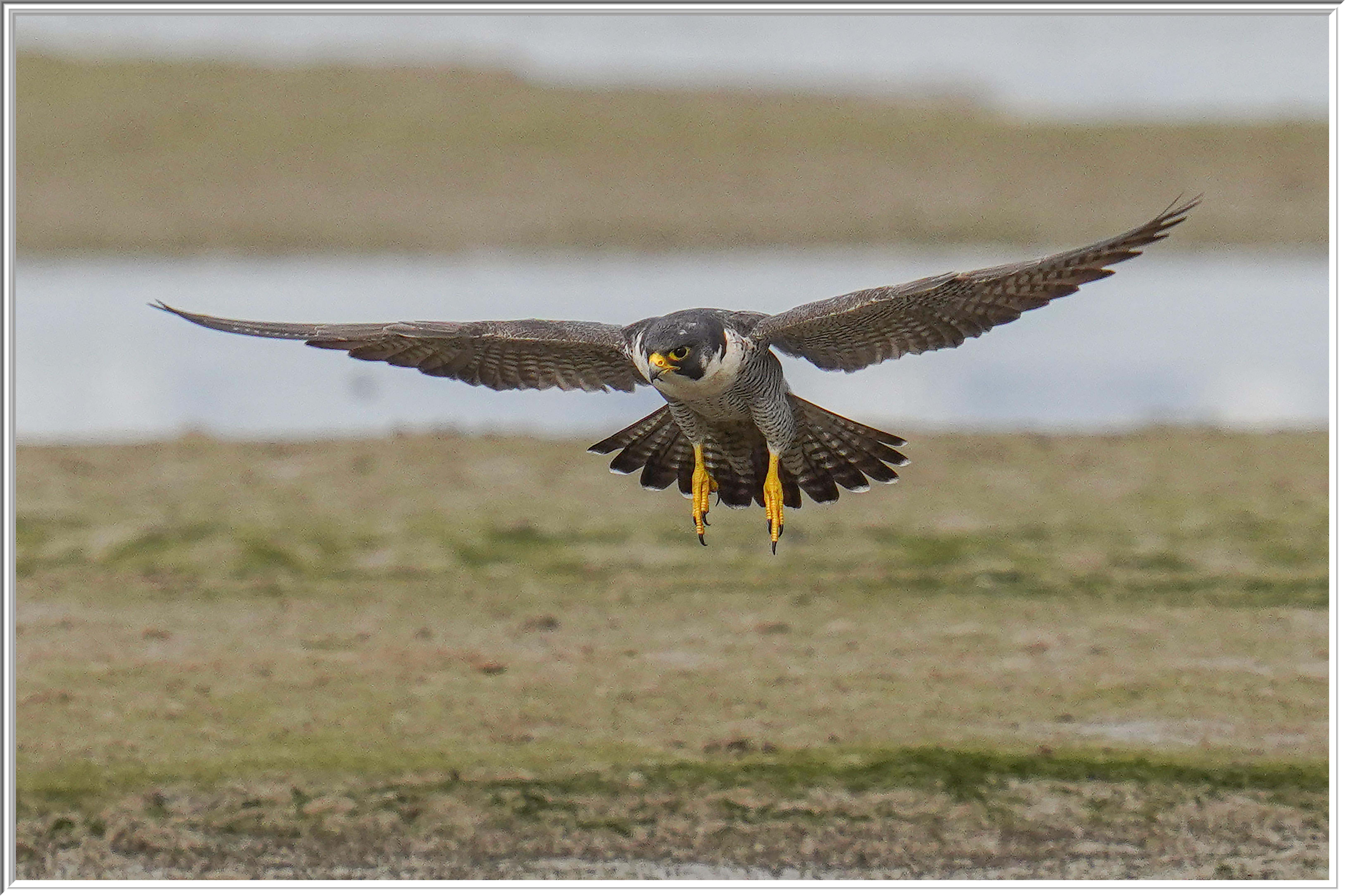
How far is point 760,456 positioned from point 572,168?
54.9 feet

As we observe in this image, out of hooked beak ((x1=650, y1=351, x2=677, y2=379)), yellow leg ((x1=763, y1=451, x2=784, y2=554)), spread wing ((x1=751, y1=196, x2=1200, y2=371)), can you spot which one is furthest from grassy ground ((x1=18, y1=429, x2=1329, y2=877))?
hooked beak ((x1=650, y1=351, x2=677, y2=379))

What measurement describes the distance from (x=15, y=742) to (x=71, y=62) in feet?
72.4

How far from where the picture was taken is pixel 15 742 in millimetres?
8562

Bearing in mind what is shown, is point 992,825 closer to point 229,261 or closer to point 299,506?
point 299,506

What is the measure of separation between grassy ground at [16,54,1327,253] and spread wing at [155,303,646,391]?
14.3 metres

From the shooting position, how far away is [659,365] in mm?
7418

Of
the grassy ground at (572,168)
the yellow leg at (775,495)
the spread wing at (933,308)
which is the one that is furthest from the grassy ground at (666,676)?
the grassy ground at (572,168)

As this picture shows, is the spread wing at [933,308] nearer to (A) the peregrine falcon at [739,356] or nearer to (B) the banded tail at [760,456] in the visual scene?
(A) the peregrine falcon at [739,356]

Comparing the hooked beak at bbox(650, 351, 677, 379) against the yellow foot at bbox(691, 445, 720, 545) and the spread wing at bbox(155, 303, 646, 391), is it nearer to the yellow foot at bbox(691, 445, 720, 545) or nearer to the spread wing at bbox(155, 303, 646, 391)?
the spread wing at bbox(155, 303, 646, 391)

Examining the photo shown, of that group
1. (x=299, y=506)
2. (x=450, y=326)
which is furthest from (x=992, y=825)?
(x=299, y=506)

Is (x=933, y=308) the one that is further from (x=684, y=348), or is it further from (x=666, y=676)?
(x=666, y=676)

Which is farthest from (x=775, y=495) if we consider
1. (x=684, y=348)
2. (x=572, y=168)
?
(x=572, y=168)

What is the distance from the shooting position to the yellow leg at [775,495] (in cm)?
834

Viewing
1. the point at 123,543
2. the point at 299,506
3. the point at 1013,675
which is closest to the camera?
the point at 1013,675
